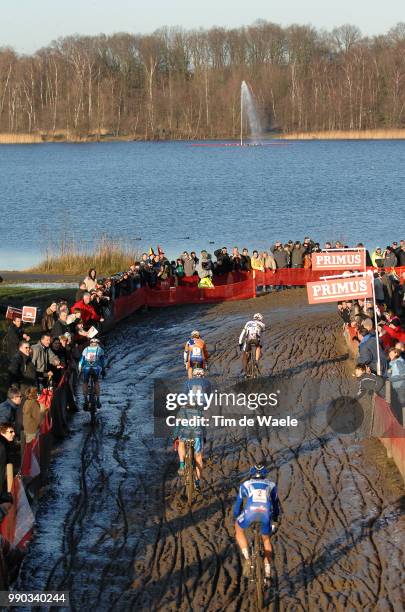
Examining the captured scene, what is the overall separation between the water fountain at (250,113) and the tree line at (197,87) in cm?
87

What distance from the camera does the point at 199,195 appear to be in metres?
86.9

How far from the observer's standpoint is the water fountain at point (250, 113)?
15100cm

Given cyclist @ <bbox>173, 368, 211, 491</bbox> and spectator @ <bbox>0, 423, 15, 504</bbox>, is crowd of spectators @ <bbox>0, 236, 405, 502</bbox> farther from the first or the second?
cyclist @ <bbox>173, 368, 211, 491</bbox>

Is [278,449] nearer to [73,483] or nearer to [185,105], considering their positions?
[73,483]

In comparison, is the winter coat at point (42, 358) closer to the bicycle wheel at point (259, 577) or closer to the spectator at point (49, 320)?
the spectator at point (49, 320)

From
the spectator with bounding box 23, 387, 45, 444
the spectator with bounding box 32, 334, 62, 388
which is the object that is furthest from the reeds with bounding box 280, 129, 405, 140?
the spectator with bounding box 23, 387, 45, 444

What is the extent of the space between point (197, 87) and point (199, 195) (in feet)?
230

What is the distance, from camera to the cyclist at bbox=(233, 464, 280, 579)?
11.6 m

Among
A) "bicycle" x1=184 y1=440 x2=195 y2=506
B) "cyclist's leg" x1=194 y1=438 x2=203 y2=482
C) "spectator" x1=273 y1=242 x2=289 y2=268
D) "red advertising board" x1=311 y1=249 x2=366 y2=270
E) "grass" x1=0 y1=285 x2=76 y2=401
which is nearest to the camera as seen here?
"bicycle" x1=184 y1=440 x2=195 y2=506

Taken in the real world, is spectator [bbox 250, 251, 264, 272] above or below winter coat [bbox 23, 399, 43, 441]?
above

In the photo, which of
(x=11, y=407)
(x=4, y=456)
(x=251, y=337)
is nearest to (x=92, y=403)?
(x=11, y=407)

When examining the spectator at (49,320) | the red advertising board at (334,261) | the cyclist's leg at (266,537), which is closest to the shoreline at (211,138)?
the red advertising board at (334,261)

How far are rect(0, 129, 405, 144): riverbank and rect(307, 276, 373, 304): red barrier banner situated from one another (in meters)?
128

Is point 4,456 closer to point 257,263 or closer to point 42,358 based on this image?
point 42,358
